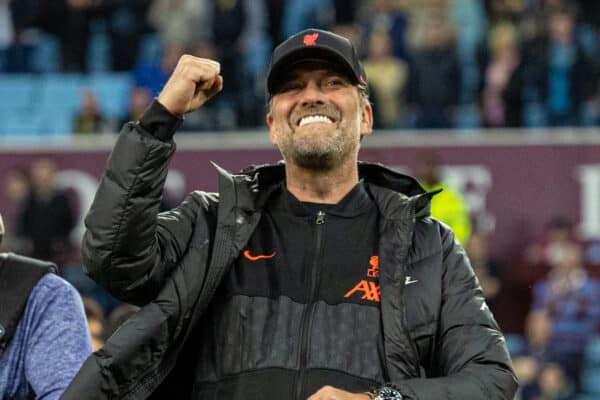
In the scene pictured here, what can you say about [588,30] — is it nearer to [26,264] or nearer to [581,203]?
[581,203]

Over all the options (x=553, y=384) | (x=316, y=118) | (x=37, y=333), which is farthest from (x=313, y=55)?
(x=553, y=384)

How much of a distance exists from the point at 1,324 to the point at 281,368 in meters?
0.88

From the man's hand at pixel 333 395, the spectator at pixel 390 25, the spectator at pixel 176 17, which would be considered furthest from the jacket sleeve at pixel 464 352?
the spectator at pixel 176 17

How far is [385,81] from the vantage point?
1245cm

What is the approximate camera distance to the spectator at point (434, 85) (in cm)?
1202

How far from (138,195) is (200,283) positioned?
13.3 inches

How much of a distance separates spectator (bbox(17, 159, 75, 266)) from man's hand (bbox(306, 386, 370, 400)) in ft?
27.7

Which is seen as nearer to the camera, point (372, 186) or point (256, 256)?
point (256, 256)

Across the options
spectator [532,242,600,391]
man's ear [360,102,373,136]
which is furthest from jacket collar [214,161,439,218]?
spectator [532,242,600,391]

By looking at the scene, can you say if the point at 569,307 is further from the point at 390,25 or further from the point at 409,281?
the point at 409,281

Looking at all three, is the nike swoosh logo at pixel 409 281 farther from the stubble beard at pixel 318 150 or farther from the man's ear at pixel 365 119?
the man's ear at pixel 365 119

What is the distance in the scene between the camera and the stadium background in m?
11.1

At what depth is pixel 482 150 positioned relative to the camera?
11227 millimetres

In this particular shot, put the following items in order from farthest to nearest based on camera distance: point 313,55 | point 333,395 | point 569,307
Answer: point 569,307, point 313,55, point 333,395
